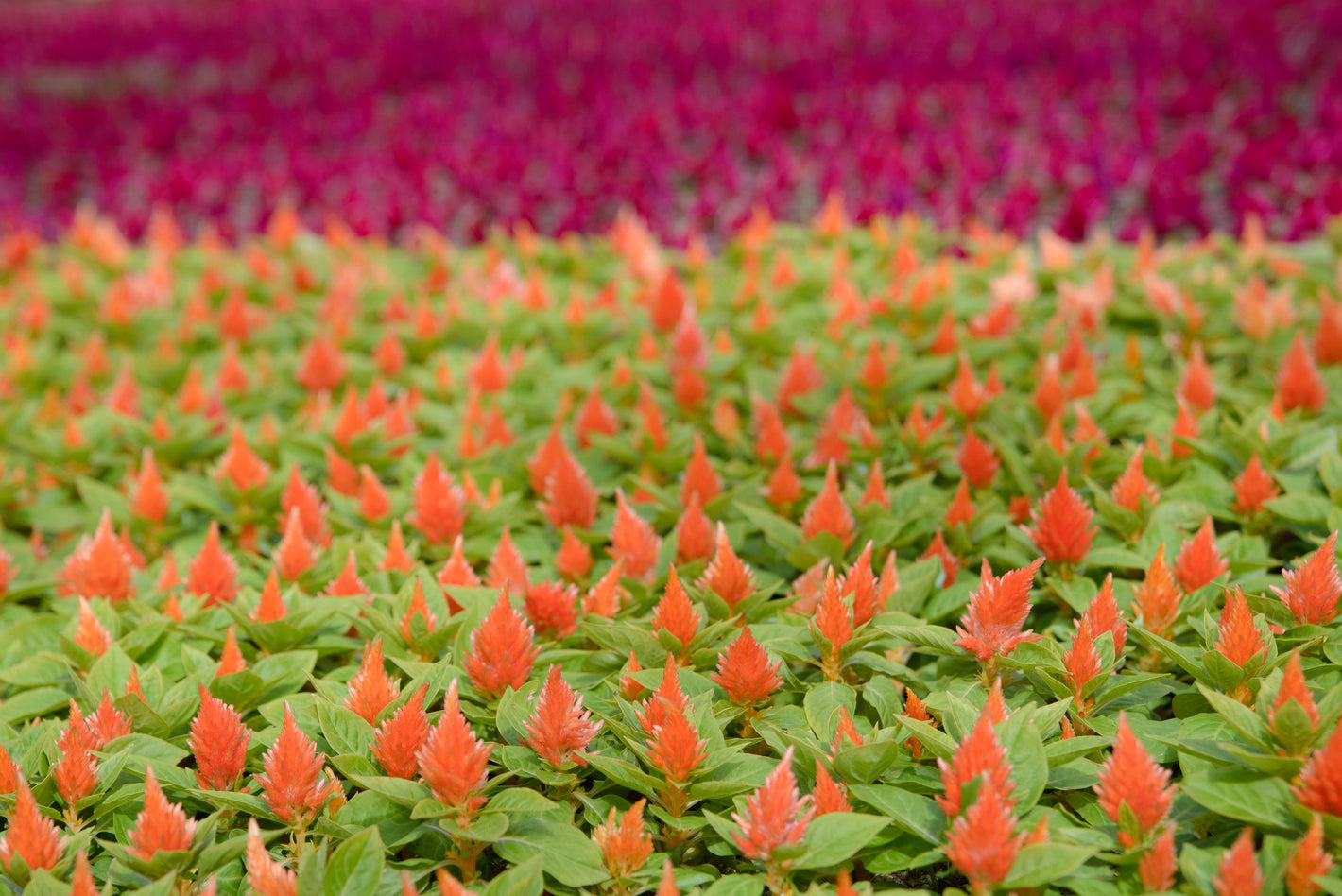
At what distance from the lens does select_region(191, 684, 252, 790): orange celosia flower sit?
63.5 inches

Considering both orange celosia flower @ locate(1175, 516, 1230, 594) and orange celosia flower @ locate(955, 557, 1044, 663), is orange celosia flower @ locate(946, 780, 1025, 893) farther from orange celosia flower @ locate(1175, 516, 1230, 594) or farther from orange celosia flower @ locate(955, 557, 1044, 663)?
orange celosia flower @ locate(1175, 516, 1230, 594)

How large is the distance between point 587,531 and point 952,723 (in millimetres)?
939

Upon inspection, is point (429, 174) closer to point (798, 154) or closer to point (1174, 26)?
point (798, 154)

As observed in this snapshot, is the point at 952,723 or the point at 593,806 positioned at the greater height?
the point at 952,723

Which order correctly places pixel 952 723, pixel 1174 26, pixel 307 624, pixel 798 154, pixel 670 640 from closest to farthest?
pixel 952 723
pixel 670 640
pixel 307 624
pixel 798 154
pixel 1174 26

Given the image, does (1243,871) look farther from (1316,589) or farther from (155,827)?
(155,827)

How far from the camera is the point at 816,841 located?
4.82ft

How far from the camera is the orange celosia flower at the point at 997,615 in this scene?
1654mm

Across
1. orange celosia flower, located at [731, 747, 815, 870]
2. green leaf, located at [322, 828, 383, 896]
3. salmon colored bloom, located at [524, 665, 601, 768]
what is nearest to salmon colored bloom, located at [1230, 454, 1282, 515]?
orange celosia flower, located at [731, 747, 815, 870]

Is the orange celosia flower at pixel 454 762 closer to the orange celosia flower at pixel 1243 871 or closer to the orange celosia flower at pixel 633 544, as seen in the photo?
the orange celosia flower at pixel 633 544

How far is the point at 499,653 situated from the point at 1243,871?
102 cm

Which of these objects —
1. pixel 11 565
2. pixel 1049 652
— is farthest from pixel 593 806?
pixel 11 565

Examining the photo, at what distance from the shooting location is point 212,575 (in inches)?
84.5

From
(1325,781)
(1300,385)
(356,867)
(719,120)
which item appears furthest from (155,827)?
(719,120)
